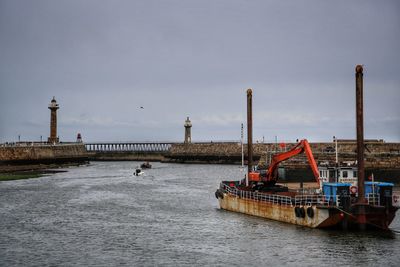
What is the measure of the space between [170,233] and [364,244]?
14.3 metres

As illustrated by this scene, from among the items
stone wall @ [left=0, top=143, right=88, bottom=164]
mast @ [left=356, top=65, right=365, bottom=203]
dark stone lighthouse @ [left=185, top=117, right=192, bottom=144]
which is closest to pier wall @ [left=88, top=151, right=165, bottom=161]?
dark stone lighthouse @ [left=185, top=117, right=192, bottom=144]

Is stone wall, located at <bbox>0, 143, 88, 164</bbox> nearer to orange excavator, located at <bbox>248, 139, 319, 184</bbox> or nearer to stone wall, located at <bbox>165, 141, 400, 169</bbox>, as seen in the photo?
stone wall, located at <bbox>165, 141, 400, 169</bbox>

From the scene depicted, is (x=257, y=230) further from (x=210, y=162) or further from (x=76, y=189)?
(x=210, y=162)

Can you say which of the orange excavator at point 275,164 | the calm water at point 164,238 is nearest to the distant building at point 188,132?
the calm water at point 164,238

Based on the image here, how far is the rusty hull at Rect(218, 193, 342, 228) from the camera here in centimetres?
3803

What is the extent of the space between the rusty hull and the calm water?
1.89 feet

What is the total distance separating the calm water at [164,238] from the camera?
32.8 m

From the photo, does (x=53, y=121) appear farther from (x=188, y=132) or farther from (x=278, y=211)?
(x=278, y=211)

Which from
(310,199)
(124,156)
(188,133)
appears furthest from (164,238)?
(124,156)

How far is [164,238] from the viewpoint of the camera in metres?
39.8

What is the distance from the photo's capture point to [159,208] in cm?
5709

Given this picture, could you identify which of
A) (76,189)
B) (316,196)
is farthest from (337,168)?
(76,189)

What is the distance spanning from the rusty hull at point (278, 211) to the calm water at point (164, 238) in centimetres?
58

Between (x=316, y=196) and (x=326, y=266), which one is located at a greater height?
(x=316, y=196)
